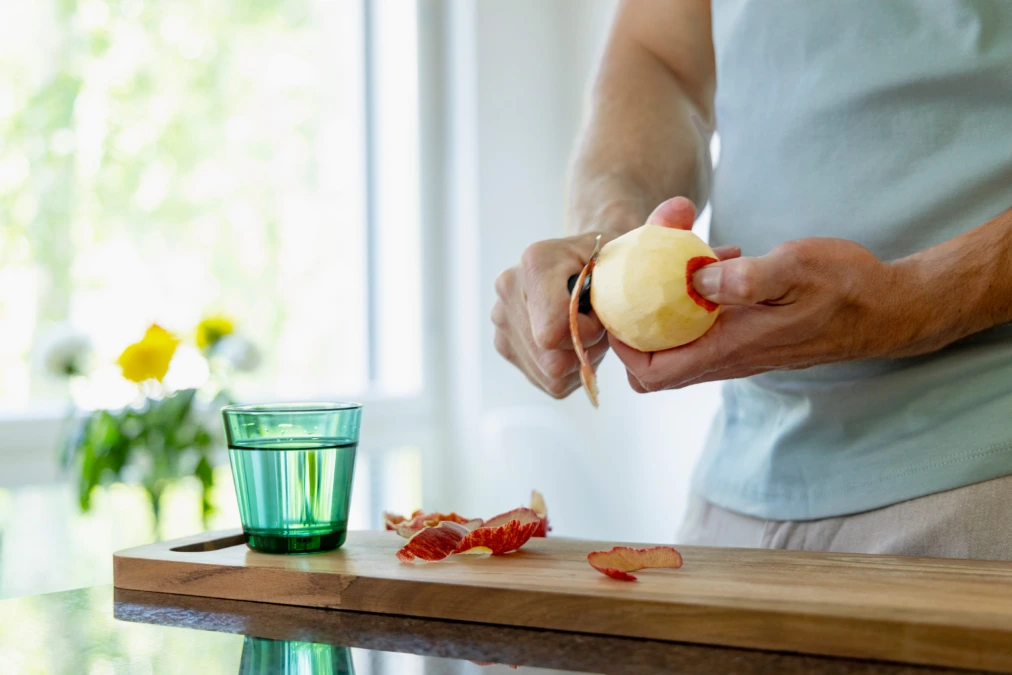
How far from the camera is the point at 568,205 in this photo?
Result: 1.09 metres

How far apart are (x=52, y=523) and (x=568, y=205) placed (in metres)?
1.36

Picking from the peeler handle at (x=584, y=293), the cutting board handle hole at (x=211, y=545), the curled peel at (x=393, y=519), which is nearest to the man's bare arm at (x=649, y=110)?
the peeler handle at (x=584, y=293)

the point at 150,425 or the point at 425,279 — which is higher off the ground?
the point at 425,279

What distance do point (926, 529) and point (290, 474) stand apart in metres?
0.52

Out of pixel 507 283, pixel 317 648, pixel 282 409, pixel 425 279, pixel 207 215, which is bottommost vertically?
pixel 317 648

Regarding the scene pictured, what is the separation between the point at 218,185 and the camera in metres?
2.35

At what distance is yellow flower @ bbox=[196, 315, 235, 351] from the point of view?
1758 mm

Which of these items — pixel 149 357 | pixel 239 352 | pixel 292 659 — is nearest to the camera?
pixel 292 659

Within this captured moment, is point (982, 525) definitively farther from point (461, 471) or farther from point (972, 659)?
point (461, 471)

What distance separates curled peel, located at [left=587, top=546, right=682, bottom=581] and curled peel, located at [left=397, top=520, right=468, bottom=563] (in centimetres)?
12

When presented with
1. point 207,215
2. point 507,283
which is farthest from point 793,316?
point 207,215

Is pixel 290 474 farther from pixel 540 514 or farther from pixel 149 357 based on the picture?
pixel 149 357

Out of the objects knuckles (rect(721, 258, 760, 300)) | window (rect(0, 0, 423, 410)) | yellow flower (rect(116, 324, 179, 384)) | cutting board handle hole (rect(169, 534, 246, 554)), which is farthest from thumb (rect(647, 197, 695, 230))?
window (rect(0, 0, 423, 410))

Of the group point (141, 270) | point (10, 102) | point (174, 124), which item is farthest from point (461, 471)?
point (10, 102)
